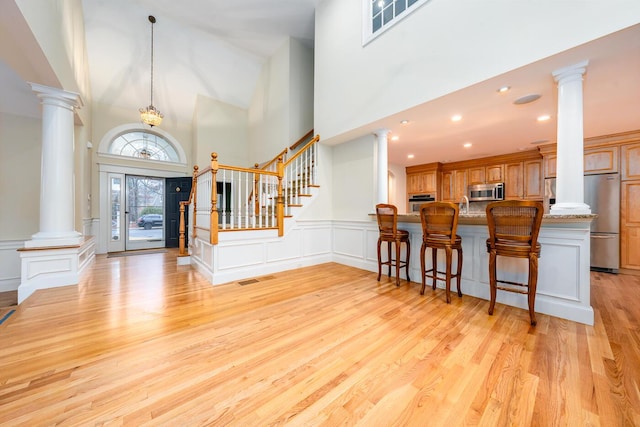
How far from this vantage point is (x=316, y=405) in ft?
4.37

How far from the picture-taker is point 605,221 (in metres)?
4.26

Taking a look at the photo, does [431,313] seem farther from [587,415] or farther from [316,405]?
[316,405]

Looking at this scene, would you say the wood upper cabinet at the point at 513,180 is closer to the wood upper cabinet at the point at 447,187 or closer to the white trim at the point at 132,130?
the wood upper cabinet at the point at 447,187

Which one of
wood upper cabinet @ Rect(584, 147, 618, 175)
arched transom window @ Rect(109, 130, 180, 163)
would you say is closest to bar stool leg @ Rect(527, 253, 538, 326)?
wood upper cabinet @ Rect(584, 147, 618, 175)

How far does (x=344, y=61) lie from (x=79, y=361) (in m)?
5.06

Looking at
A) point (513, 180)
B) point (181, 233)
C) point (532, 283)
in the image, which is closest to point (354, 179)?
point (532, 283)

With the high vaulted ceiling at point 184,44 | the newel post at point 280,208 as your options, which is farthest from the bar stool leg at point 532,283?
the high vaulted ceiling at point 184,44

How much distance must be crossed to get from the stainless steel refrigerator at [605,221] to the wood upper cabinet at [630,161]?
13 cm

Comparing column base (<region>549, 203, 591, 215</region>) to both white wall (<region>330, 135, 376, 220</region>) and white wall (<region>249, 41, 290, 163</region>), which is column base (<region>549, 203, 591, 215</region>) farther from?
white wall (<region>249, 41, 290, 163</region>)

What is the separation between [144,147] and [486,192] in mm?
9639

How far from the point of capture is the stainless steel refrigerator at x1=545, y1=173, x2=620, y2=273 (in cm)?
420

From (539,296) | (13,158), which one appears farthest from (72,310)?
(539,296)

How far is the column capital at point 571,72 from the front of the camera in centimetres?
227

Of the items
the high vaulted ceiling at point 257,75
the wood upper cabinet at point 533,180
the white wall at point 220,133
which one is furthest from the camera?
the white wall at point 220,133
